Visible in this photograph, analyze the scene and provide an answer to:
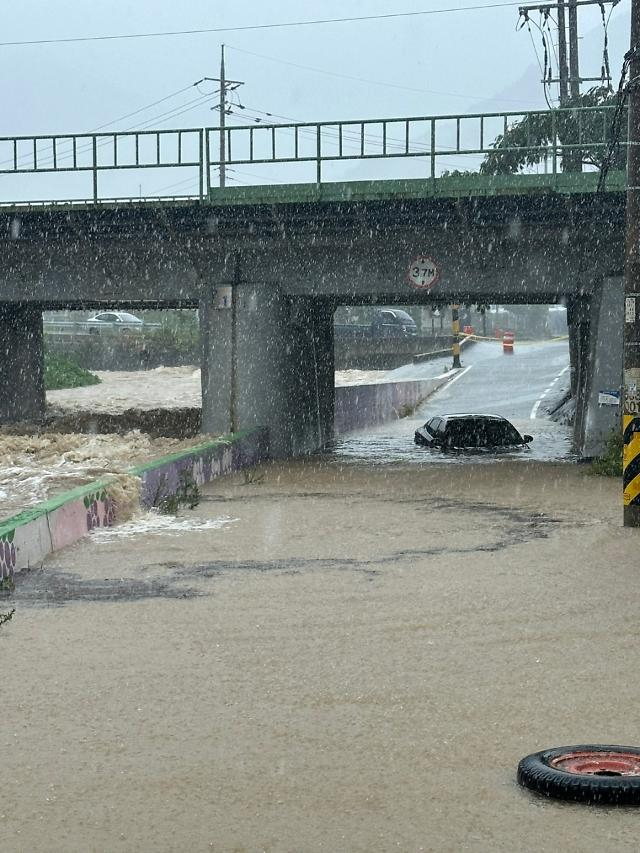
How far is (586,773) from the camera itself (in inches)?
257

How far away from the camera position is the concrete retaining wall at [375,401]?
4100cm

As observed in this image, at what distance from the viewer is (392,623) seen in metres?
10.5

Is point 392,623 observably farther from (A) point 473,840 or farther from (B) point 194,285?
(B) point 194,285

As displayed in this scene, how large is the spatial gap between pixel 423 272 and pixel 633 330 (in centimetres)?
1194

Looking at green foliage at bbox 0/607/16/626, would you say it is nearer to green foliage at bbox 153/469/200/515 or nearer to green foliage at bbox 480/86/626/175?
green foliage at bbox 153/469/200/515

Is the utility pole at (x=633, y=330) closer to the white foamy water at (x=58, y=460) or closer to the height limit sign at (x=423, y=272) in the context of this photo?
the white foamy water at (x=58, y=460)

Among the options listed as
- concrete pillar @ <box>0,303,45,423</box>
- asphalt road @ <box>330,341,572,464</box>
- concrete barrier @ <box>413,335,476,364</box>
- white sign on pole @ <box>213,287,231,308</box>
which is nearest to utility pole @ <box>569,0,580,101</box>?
asphalt road @ <box>330,341,572,464</box>

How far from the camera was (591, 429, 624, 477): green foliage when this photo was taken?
23.3 m

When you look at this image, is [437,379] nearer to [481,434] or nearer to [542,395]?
[542,395]

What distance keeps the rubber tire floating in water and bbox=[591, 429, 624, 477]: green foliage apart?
55.3 feet

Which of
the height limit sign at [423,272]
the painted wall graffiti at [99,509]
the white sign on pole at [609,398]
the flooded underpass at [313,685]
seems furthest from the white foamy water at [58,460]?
the white sign on pole at [609,398]

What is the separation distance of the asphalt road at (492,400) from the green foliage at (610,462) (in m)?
4.10

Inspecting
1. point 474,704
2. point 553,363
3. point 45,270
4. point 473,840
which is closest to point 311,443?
point 45,270

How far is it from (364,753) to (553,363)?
60.4 meters
